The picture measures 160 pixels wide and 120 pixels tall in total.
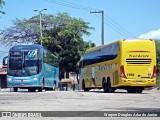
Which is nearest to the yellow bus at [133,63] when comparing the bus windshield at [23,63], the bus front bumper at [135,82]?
the bus front bumper at [135,82]

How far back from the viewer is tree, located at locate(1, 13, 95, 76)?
192 feet

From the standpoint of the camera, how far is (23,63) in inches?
1264

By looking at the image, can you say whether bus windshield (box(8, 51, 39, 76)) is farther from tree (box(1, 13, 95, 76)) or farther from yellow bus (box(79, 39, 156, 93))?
tree (box(1, 13, 95, 76))

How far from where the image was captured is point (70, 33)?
5878cm

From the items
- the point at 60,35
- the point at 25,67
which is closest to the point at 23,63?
the point at 25,67

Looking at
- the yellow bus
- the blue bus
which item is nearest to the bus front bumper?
the yellow bus

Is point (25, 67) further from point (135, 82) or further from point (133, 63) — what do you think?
point (135, 82)

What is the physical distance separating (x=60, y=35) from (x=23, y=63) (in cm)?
2640

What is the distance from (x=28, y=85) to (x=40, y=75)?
1283 mm

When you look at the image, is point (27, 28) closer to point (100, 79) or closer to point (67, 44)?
point (67, 44)

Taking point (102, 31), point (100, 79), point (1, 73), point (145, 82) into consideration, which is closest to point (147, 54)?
point (145, 82)

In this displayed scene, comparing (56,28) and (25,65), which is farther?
(56,28)

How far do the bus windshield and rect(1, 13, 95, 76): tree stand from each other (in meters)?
25.6

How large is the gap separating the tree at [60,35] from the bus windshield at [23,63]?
25.6 meters
